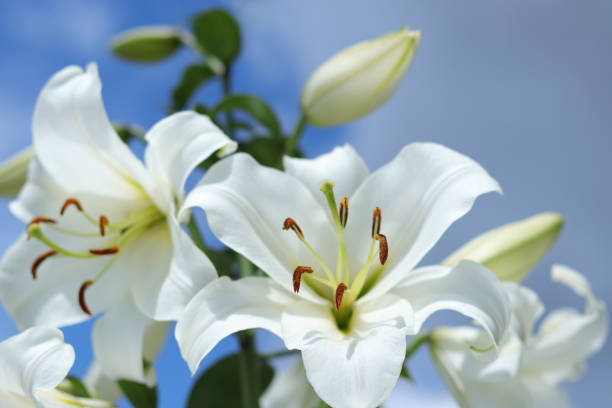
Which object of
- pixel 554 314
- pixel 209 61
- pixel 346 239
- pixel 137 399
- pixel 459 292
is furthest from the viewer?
pixel 209 61

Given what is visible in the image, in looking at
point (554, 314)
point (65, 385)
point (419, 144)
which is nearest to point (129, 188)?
point (65, 385)

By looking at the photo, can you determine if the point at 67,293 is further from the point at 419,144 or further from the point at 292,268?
the point at 419,144

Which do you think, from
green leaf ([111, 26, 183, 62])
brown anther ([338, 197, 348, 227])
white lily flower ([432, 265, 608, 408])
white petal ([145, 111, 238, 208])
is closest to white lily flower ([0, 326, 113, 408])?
white petal ([145, 111, 238, 208])

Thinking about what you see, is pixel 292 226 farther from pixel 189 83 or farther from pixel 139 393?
pixel 189 83

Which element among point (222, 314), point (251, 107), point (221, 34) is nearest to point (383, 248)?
point (222, 314)

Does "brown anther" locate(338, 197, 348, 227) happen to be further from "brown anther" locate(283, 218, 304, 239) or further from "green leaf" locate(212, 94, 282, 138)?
"green leaf" locate(212, 94, 282, 138)
